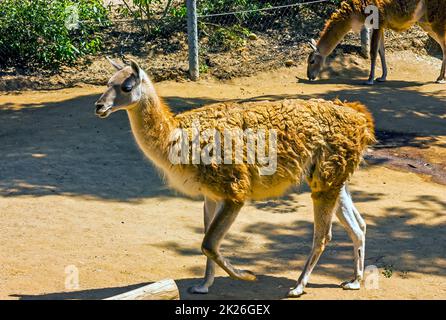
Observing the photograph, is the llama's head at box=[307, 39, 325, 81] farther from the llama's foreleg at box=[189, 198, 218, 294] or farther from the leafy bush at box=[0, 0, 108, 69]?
the llama's foreleg at box=[189, 198, 218, 294]

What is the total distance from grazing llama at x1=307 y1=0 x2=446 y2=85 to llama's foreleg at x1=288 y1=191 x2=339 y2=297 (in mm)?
7720

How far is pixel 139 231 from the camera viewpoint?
25.4 ft

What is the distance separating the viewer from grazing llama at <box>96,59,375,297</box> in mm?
6137

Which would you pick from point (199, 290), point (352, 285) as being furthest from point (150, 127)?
point (352, 285)

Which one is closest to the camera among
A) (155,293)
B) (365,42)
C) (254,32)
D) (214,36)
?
(155,293)

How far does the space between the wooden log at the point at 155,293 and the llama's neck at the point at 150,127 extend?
1112 millimetres

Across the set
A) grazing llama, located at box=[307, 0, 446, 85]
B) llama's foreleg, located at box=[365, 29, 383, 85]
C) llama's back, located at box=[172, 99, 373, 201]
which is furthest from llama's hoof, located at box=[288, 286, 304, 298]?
grazing llama, located at box=[307, 0, 446, 85]

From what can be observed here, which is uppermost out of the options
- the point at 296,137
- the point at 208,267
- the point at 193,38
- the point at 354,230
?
the point at 193,38

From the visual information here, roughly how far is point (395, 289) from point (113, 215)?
285cm

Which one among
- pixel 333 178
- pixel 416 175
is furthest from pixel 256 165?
pixel 416 175

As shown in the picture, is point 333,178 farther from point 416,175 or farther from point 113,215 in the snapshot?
point 416,175

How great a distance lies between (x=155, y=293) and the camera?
17.5ft

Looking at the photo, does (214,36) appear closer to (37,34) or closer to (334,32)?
(334,32)

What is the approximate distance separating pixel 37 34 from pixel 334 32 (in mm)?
4682
